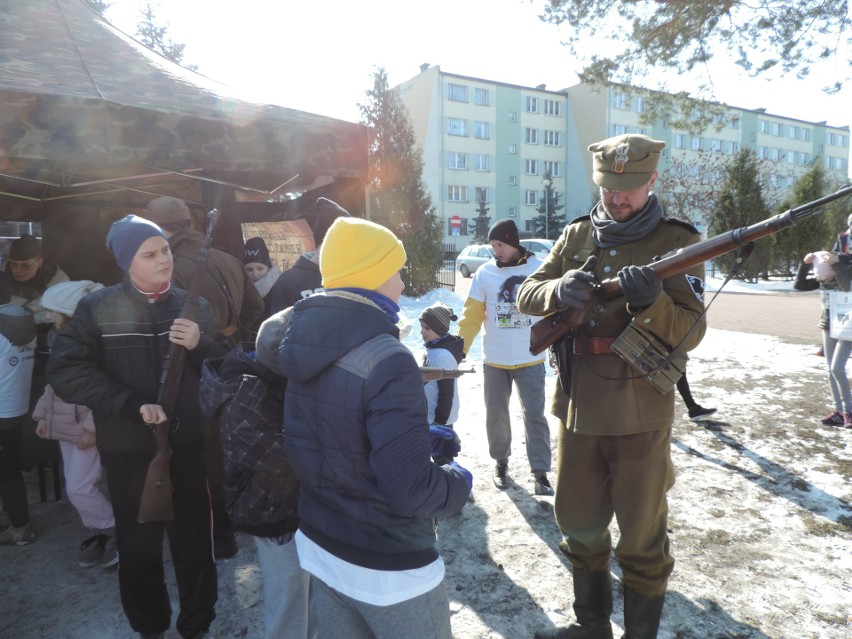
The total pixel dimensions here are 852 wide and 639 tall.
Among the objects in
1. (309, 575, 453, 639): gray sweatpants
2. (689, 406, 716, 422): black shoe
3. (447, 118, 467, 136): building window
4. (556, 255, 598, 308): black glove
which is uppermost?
(447, 118, 467, 136): building window

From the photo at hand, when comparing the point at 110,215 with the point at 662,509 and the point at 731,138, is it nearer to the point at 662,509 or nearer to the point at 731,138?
the point at 662,509

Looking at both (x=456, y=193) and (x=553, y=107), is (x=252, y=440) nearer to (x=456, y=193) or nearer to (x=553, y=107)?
(x=456, y=193)

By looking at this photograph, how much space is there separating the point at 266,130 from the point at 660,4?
777cm

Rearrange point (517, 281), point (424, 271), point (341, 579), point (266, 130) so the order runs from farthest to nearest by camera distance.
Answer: point (424, 271)
point (517, 281)
point (266, 130)
point (341, 579)

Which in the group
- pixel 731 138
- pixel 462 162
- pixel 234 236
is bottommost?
pixel 234 236

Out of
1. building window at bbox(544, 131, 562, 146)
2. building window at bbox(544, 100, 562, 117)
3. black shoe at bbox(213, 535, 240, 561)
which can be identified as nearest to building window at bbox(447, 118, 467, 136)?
building window at bbox(544, 131, 562, 146)

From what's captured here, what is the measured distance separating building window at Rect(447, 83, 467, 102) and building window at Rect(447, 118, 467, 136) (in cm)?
148

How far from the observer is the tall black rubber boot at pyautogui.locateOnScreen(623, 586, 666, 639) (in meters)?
2.26

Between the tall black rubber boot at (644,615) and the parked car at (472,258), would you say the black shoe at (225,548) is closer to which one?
the tall black rubber boot at (644,615)

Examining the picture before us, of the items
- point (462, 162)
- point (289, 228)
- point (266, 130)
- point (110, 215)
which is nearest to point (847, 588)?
point (266, 130)

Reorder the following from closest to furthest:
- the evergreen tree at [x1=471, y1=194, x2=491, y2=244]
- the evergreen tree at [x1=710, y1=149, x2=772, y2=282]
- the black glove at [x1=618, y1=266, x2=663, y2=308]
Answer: the black glove at [x1=618, y1=266, x2=663, y2=308] → the evergreen tree at [x1=710, y1=149, x2=772, y2=282] → the evergreen tree at [x1=471, y1=194, x2=491, y2=244]

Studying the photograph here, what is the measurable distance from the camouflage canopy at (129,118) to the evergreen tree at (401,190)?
12.0 metres

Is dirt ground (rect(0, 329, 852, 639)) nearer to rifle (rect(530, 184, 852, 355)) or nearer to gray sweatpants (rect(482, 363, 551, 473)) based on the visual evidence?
gray sweatpants (rect(482, 363, 551, 473))

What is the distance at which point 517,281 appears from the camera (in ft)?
13.0
